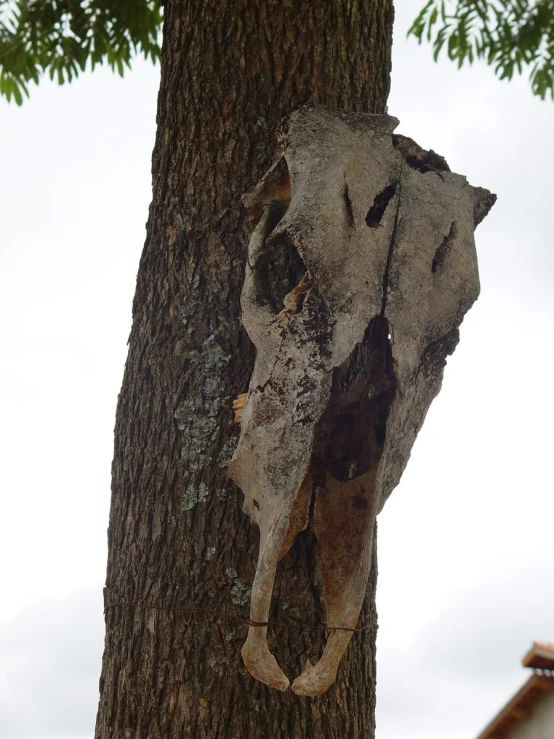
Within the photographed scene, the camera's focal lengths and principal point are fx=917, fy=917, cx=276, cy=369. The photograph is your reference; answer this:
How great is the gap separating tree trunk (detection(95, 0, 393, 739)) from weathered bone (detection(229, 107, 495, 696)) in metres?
0.26

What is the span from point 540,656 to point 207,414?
118 centimetres

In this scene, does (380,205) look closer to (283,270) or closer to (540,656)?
(283,270)

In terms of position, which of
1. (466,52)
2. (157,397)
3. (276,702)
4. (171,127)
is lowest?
(276,702)

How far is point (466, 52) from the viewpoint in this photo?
5.20 meters

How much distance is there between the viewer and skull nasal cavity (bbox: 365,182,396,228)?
8.31ft

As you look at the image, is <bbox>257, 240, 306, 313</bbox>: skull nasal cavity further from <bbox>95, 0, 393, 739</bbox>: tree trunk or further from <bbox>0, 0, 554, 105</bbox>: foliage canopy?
<bbox>0, 0, 554, 105</bbox>: foliage canopy

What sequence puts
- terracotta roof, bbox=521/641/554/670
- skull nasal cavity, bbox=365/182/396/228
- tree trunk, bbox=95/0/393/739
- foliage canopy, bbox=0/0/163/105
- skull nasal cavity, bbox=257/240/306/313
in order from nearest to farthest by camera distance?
terracotta roof, bbox=521/641/554/670 → skull nasal cavity, bbox=365/182/396/228 → tree trunk, bbox=95/0/393/739 → skull nasal cavity, bbox=257/240/306/313 → foliage canopy, bbox=0/0/163/105

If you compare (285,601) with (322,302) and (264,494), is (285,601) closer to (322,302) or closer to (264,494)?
(264,494)

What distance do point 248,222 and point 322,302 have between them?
0.70m

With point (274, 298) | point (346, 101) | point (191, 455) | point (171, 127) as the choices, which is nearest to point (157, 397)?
point (191, 455)

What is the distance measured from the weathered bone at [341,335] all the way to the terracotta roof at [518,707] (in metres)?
0.44

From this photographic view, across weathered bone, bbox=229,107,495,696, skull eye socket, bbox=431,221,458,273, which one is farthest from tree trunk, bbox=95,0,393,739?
skull eye socket, bbox=431,221,458,273

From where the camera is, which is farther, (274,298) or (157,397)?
(157,397)

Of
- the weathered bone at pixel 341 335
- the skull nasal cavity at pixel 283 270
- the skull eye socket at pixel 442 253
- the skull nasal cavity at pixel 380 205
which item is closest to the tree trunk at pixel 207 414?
the skull nasal cavity at pixel 283 270
